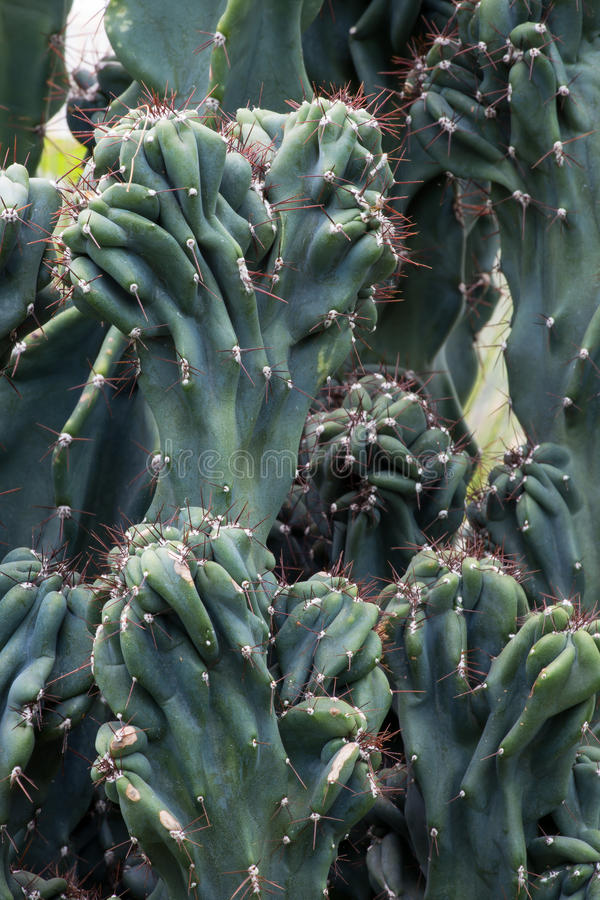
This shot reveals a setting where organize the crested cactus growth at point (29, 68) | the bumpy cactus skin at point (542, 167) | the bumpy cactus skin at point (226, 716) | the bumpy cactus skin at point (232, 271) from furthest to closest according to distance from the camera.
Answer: the crested cactus growth at point (29, 68) → the bumpy cactus skin at point (542, 167) → the bumpy cactus skin at point (232, 271) → the bumpy cactus skin at point (226, 716)

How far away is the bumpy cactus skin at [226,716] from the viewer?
2.05 metres

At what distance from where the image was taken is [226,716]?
2133 mm

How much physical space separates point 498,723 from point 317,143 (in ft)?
4.55

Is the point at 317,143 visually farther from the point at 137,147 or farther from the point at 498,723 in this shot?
the point at 498,723

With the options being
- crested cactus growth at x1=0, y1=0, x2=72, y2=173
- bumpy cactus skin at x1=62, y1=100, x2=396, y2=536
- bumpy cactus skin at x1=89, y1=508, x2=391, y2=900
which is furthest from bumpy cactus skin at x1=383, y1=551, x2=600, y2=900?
crested cactus growth at x1=0, y1=0, x2=72, y2=173

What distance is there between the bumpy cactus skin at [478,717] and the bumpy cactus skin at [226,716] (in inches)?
11.3

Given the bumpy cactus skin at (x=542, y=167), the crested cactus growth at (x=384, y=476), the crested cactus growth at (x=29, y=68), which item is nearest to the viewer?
the crested cactus growth at (x=384, y=476)

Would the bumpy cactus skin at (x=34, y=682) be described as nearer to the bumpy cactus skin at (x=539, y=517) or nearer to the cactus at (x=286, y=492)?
the cactus at (x=286, y=492)

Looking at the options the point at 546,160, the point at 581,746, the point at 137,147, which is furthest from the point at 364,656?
the point at 546,160

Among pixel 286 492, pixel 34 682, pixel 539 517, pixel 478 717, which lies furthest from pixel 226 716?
pixel 539 517

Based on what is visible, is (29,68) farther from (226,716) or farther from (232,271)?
(226,716)

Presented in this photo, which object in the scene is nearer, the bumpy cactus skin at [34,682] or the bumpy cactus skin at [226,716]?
the bumpy cactus skin at [226,716]

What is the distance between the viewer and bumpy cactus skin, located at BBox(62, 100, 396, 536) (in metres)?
2.20

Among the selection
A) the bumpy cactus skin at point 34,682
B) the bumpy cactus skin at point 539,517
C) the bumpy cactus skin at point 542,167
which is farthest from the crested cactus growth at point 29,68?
the bumpy cactus skin at point 539,517
